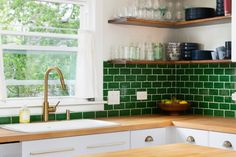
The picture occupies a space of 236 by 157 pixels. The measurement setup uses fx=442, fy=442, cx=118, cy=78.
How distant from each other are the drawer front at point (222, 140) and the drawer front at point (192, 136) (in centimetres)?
7

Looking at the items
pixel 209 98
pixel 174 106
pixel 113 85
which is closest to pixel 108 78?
pixel 113 85

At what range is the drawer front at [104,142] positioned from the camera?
3648 mm

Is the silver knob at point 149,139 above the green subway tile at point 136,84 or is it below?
below

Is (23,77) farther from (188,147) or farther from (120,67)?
(188,147)

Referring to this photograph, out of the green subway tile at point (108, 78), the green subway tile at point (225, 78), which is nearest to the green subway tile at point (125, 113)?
the green subway tile at point (108, 78)

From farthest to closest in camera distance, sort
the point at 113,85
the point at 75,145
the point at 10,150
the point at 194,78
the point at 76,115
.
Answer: the point at 194,78, the point at 113,85, the point at 76,115, the point at 75,145, the point at 10,150

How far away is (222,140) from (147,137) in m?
0.68

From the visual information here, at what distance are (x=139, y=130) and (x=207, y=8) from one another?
1.56 metres

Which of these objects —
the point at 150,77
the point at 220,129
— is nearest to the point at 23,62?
the point at 150,77

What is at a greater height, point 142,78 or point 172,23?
point 172,23

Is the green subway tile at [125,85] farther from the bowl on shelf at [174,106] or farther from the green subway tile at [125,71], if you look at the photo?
the bowl on shelf at [174,106]

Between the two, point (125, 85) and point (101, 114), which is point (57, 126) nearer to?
point (101, 114)

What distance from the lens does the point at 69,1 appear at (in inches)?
177

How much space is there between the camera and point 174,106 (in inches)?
187
